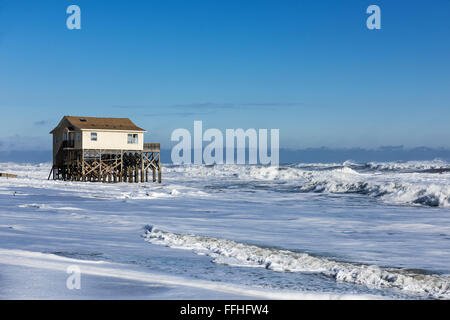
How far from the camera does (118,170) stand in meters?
48.5

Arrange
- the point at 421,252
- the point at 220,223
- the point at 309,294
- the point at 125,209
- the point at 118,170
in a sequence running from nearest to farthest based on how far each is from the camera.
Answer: the point at 309,294, the point at 421,252, the point at 220,223, the point at 125,209, the point at 118,170

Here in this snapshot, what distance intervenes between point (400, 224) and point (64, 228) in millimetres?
10341

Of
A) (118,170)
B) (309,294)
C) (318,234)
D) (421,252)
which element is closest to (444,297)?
(309,294)

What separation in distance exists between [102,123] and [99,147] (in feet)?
7.26

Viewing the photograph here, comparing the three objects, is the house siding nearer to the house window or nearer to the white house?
the white house

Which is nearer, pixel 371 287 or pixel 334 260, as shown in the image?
pixel 371 287

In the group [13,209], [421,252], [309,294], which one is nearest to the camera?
[309,294]

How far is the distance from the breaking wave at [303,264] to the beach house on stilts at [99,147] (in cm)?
3223

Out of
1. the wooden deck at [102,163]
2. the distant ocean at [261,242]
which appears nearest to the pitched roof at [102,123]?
the wooden deck at [102,163]

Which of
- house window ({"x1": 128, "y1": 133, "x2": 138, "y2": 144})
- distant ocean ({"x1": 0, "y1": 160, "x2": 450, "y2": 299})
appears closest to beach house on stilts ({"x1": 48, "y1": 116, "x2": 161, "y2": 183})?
house window ({"x1": 128, "y1": 133, "x2": 138, "y2": 144})

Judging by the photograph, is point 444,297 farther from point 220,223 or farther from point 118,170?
point 118,170

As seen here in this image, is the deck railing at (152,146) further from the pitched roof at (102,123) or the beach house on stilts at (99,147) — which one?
the pitched roof at (102,123)

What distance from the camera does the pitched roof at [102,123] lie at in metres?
43.7

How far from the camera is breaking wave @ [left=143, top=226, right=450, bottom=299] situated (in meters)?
8.16
